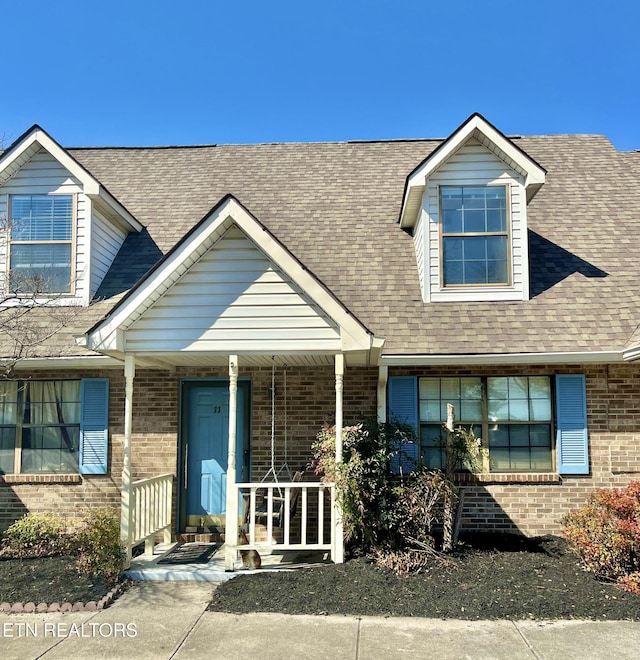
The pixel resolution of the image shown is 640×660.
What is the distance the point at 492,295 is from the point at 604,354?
1841 mm

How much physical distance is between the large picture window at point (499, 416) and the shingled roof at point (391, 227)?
73cm

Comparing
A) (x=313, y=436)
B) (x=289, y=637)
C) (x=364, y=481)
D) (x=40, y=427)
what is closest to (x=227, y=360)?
(x=313, y=436)

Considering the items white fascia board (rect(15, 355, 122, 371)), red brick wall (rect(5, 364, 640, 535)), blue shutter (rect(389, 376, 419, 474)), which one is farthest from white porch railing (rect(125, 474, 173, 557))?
blue shutter (rect(389, 376, 419, 474))

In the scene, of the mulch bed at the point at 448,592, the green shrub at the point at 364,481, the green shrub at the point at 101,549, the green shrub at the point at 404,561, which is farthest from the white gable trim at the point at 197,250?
the mulch bed at the point at 448,592

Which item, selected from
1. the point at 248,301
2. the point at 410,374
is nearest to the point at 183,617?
the point at 248,301

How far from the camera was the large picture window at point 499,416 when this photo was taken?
29.6ft

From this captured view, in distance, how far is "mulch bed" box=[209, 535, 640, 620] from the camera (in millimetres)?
6203

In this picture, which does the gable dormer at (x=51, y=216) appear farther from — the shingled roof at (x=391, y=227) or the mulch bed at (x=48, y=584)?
the mulch bed at (x=48, y=584)

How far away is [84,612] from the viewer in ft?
21.1

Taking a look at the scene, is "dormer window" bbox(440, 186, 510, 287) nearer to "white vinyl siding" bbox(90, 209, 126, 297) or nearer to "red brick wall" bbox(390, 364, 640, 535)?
"red brick wall" bbox(390, 364, 640, 535)

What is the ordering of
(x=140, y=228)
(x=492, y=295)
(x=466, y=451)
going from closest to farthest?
(x=466, y=451) < (x=492, y=295) < (x=140, y=228)

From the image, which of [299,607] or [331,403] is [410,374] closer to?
[331,403]

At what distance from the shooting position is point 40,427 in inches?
370

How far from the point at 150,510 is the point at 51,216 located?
4884 mm
